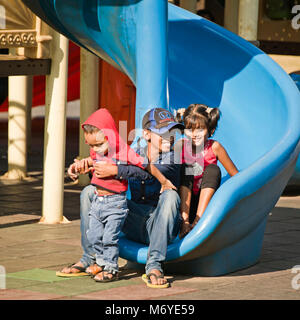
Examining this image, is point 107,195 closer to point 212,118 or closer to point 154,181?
point 154,181

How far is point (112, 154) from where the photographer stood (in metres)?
6.25

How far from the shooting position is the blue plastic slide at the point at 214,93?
6.30 meters

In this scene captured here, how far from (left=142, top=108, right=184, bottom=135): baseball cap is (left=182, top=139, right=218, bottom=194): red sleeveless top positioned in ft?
1.55

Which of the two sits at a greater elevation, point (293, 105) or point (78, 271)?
point (293, 105)

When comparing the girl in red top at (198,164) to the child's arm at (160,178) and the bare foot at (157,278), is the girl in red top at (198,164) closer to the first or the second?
the child's arm at (160,178)

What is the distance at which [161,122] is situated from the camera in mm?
6352

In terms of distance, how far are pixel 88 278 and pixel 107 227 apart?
41 cm

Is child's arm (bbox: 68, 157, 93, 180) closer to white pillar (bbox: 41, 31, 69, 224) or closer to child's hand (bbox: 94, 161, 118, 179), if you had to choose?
child's hand (bbox: 94, 161, 118, 179)

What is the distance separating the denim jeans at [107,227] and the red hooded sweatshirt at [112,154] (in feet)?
0.26

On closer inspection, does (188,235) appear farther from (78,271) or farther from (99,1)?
(99,1)

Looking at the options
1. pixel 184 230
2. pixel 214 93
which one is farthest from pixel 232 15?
pixel 184 230

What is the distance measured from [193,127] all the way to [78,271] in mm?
1488

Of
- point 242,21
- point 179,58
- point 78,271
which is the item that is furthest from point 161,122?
point 242,21

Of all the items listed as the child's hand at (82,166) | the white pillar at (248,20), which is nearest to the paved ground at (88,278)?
the child's hand at (82,166)
